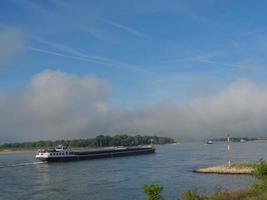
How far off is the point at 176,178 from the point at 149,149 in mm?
101374

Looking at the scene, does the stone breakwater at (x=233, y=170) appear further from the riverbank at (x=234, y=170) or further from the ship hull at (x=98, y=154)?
the ship hull at (x=98, y=154)

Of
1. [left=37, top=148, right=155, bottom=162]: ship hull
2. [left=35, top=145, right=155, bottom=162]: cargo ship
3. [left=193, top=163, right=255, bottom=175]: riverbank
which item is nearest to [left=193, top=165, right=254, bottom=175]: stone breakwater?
[left=193, top=163, right=255, bottom=175]: riverbank

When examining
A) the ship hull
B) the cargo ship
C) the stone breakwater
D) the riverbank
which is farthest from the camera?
the ship hull

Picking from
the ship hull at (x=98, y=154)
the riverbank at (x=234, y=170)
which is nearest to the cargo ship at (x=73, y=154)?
the ship hull at (x=98, y=154)

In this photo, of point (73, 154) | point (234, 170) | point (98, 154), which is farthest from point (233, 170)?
point (98, 154)

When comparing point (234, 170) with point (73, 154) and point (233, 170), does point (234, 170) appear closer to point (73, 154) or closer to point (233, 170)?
point (233, 170)

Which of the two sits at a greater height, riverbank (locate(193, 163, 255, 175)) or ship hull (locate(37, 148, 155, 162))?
ship hull (locate(37, 148, 155, 162))

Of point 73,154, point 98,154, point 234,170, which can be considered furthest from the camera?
point 98,154

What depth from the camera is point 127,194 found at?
169 ft

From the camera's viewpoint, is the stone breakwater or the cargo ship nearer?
the stone breakwater

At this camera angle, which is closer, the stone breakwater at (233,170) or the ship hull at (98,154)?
Result: the stone breakwater at (233,170)

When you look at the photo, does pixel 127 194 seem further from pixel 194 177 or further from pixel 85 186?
pixel 194 177

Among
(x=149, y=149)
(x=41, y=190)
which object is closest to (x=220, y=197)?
(x=41, y=190)

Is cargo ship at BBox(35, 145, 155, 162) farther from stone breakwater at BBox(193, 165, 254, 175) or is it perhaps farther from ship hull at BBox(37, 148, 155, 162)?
stone breakwater at BBox(193, 165, 254, 175)
